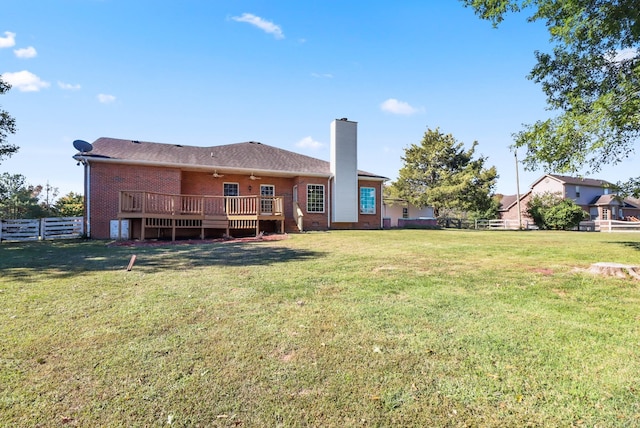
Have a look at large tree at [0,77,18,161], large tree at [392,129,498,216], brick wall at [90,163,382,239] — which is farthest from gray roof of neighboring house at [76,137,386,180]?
large tree at [392,129,498,216]

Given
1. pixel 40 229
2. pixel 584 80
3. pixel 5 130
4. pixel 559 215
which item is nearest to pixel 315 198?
pixel 584 80

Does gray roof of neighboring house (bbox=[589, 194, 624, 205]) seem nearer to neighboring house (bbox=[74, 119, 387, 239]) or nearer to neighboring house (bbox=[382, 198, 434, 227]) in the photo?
neighboring house (bbox=[382, 198, 434, 227])

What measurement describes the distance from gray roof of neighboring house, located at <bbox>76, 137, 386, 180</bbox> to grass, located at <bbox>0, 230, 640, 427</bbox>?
10377 millimetres

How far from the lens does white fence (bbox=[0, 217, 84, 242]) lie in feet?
44.4

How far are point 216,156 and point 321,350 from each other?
15.8 m

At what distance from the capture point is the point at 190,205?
1368cm

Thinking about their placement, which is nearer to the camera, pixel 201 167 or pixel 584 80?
pixel 584 80

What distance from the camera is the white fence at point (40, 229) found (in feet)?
44.4

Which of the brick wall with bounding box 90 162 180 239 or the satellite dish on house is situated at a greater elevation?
the satellite dish on house

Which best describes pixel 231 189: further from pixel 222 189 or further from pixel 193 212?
pixel 193 212

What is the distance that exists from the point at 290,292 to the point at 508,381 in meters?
2.88

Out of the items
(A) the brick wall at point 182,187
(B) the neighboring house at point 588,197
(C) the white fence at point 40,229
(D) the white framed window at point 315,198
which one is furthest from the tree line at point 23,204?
(B) the neighboring house at point 588,197

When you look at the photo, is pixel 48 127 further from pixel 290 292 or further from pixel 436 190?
pixel 436 190

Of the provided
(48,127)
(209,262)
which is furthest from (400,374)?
(48,127)
